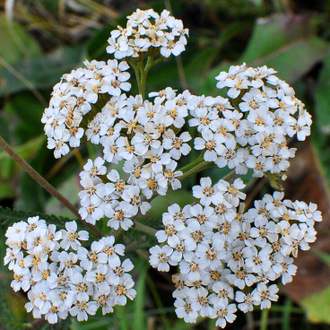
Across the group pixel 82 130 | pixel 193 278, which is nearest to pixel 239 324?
pixel 193 278

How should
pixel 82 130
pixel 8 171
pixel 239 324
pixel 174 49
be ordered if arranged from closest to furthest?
pixel 82 130
pixel 174 49
pixel 239 324
pixel 8 171

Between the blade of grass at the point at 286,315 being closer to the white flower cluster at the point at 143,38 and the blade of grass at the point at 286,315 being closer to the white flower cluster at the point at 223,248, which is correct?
the white flower cluster at the point at 223,248

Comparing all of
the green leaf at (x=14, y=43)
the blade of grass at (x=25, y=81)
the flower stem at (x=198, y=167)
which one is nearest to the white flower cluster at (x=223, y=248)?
the flower stem at (x=198, y=167)

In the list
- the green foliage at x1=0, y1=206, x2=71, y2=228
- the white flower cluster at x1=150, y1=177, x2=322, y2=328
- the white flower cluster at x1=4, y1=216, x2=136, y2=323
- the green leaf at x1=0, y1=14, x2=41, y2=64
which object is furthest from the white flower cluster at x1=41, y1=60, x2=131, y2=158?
the green leaf at x1=0, y1=14, x2=41, y2=64

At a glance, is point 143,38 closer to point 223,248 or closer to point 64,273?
point 223,248

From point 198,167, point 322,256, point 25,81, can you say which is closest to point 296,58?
point 322,256

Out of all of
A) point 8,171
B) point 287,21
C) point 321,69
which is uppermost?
point 287,21

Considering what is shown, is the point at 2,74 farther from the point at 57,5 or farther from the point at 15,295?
the point at 15,295
